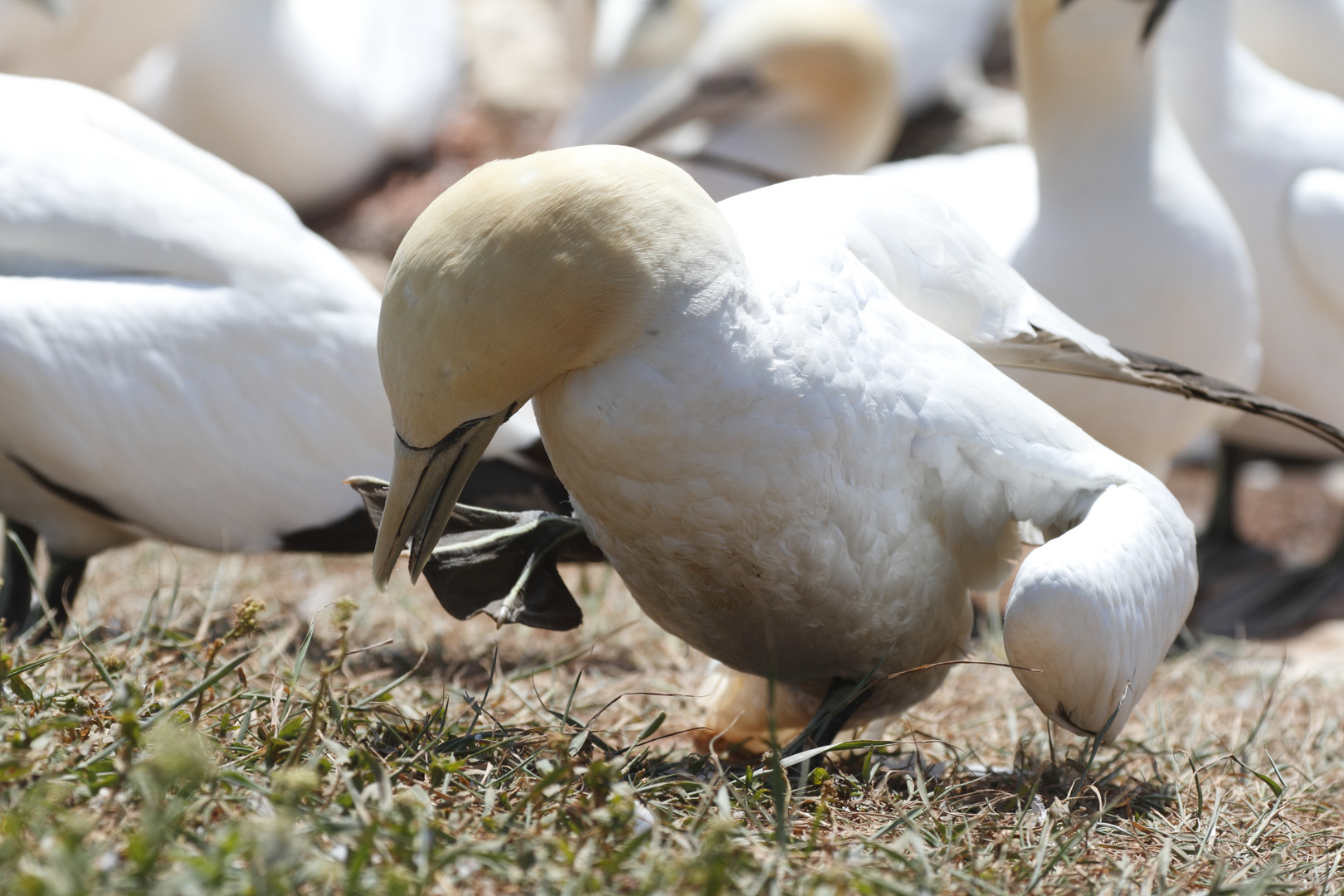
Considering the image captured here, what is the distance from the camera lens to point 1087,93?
3639 mm

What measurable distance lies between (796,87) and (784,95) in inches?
2.5

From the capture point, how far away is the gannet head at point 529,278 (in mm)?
1798

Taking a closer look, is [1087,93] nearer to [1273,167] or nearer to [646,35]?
[1273,167]

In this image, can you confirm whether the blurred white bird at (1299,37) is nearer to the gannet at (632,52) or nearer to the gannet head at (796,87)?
the gannet head at (796,87)

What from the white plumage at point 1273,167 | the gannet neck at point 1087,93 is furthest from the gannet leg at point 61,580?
the white plumage at point 1273,167

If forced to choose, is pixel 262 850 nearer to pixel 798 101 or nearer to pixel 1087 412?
pixel 1087 412

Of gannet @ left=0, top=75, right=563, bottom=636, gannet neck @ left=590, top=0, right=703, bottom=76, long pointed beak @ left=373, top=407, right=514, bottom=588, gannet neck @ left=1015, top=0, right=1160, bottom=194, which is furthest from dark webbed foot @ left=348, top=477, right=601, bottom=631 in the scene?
gannet neck @ left=590, top=0, right=703, bottom=76

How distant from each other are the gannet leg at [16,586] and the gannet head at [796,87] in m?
3.45

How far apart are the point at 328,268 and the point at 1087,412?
1.86m

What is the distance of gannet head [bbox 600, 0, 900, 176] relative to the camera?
19.0 ft

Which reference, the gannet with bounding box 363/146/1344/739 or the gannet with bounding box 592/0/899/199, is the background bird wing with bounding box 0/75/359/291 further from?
the gannet with bounding box 592/0/899/199

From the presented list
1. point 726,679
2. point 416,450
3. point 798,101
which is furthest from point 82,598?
point 798,101

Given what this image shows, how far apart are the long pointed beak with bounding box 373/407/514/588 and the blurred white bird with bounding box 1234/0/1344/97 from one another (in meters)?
4.36

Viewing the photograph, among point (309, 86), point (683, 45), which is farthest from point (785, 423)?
point (683, 45)
